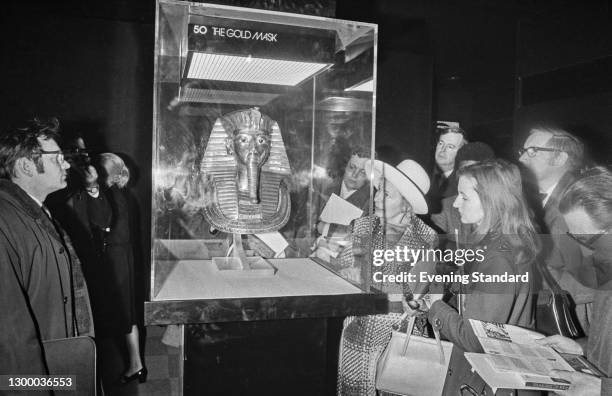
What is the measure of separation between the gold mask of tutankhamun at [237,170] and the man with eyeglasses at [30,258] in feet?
2.27

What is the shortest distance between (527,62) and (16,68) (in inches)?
129

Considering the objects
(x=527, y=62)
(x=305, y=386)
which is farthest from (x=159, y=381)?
(x=527, y=62)

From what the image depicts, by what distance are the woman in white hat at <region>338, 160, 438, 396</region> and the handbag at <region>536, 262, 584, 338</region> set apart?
0.68 m

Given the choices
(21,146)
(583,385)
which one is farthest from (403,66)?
(21,146)

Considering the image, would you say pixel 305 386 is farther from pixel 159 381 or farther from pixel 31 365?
pixel 159 381

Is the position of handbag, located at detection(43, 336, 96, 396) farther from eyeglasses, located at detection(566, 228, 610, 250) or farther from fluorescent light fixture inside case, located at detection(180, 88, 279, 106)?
eyeglasses, located at detection(566, 228, 610, 250)

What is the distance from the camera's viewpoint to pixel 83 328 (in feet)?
7.80

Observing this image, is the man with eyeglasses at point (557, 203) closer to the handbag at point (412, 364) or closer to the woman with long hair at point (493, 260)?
the woman with long hair at point (493, 260)

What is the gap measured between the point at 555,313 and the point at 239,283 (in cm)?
149

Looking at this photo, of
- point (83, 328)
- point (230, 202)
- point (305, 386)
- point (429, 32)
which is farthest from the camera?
point (429, 32)

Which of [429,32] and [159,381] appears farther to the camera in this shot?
[429,32]

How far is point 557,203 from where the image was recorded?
2949 mm

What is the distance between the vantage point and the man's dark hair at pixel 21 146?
2.24 metres

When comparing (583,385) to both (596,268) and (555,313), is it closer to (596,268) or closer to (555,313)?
(555,313)
